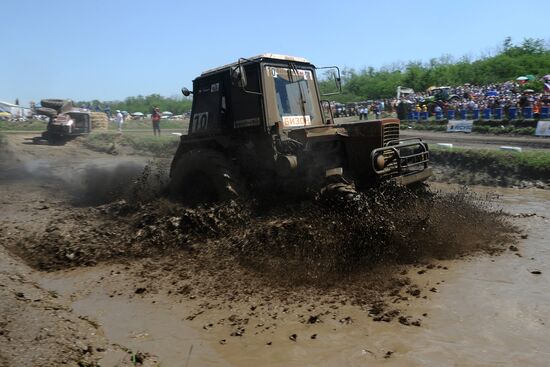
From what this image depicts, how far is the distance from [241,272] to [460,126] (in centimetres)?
2083

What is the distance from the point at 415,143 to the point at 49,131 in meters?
19.4

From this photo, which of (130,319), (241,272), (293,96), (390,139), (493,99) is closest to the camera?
(130,319)

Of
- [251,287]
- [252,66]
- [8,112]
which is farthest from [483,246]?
[8,112]

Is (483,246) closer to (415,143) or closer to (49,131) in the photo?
(415,143)

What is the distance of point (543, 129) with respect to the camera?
19.2m

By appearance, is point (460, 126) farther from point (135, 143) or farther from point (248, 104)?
point (248, 104)

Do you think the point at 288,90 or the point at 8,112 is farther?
the point at 8,112

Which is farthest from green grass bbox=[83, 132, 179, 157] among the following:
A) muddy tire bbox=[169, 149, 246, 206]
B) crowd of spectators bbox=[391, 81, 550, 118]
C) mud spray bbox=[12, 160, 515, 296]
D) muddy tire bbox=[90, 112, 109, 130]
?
crowd of spectators bbox=[391, 81, 550, 118]

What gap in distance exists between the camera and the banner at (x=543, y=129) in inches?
750

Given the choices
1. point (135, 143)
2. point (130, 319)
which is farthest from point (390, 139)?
point (135, 143)

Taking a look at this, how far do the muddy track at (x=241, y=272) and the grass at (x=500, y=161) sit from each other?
17.9 ft

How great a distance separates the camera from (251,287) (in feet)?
17.1

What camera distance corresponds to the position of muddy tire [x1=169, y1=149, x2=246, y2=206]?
6598 millimetres

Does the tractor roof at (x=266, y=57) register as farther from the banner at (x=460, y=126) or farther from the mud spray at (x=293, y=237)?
the banner at (x=460, y=126)
